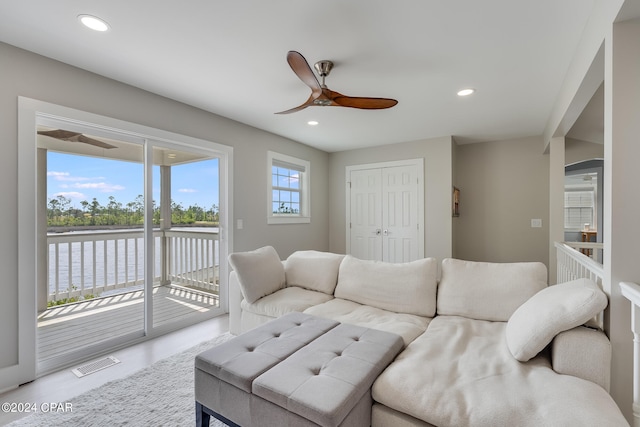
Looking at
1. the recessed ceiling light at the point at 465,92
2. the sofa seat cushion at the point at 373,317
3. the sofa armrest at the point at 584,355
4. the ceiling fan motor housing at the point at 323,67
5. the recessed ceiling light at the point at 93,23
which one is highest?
the recessed ceiling light at the point at 93,23

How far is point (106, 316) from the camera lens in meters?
3.01

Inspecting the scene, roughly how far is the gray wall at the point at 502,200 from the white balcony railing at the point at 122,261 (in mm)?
4000

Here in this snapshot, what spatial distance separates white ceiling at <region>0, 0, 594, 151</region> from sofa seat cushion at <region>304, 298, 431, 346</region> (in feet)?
6.50

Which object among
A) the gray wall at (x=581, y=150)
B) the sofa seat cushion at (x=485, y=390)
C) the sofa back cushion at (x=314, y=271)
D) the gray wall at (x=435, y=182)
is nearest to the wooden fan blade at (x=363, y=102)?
the sofa back cushion at (x=314, y=271)

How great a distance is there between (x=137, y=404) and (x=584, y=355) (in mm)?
2495

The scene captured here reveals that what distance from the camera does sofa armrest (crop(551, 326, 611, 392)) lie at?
4.25 ft

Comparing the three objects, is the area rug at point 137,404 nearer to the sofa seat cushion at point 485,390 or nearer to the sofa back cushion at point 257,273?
the sofa back cushion at point 257,273

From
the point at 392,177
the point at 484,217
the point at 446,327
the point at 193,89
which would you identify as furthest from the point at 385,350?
the point at 484,217

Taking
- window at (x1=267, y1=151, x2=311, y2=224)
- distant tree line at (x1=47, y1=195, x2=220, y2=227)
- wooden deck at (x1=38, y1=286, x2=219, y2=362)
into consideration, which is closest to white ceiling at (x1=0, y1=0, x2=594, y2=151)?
distant tree line at (x1=47, y1=195, x2=220, y2=227)

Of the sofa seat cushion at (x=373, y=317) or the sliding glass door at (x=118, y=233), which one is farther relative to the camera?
the sliding glass door at (x=118, y=233)

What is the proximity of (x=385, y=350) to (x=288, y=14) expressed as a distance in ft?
6.66

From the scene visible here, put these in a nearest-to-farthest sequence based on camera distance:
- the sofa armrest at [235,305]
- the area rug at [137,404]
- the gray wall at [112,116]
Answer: the area rug at [137,404]
the gray wall at [112,116]
the sofa armrest at [235,305]

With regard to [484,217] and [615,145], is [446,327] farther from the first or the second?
[484,217]

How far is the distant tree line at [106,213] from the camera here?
2.41 meters
